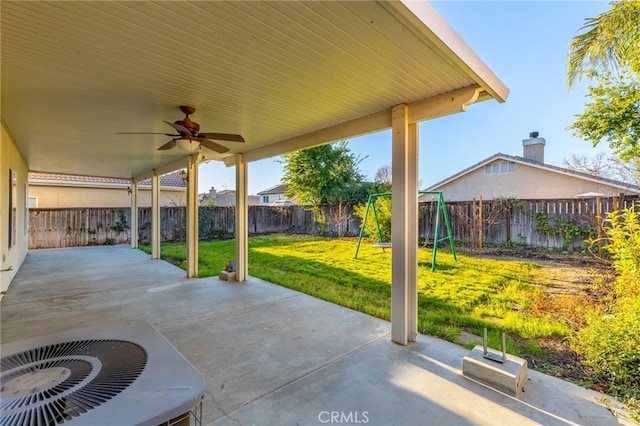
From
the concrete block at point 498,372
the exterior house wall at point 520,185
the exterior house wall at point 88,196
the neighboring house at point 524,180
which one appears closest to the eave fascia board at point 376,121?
the concrete block at point 498,372

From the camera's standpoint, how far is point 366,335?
3193 mm

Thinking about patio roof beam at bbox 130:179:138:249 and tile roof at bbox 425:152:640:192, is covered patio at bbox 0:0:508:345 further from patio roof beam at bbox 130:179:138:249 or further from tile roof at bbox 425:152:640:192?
tile roof at bbox 425:152:640:192

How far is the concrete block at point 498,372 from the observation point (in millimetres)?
2168

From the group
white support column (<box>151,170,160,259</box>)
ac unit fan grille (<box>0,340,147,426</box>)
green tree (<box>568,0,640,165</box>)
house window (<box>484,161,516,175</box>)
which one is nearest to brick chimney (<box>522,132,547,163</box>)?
house window (<box>484,161,516,175</box>)

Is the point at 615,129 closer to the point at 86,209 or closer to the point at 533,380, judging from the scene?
the point at 533,380

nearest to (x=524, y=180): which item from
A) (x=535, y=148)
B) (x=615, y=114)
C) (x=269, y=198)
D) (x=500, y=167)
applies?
(x=500, y=167)

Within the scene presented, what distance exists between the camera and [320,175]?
13.5m

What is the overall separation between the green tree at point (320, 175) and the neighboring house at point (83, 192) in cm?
505

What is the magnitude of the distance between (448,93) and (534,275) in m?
4.56

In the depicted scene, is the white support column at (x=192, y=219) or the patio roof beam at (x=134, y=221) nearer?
the white support column at (x=192, y=219)

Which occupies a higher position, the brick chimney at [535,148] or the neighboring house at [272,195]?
the brick chimney at [535,148]

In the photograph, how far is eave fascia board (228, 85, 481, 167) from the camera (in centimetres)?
253

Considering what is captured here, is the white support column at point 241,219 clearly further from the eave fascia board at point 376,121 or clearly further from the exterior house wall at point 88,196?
the exterior house wall at point 88,196

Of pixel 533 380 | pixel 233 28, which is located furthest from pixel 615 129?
pixel 233 28
